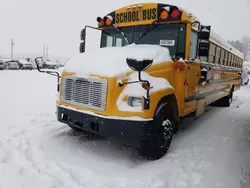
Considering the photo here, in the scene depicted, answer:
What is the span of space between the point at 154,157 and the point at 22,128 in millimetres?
2748

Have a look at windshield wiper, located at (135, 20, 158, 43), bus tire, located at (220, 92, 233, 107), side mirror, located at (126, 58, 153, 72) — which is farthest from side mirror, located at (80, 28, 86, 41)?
bus tire, located at (220, 92, 233, 107)

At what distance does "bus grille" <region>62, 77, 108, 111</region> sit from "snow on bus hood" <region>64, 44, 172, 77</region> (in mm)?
130

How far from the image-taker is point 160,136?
3.70m

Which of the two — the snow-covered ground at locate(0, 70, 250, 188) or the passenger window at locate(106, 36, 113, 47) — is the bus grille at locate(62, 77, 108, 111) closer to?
the snow-covered ground at locate(0, 70, 250, 188)

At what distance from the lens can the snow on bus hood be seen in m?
3.45

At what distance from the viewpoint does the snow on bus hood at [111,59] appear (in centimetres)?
345

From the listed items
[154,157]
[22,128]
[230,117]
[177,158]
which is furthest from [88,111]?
[230,117]

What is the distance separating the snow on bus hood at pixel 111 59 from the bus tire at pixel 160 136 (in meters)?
0.77

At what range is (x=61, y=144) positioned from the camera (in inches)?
161

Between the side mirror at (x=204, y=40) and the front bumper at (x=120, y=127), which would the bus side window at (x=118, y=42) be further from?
the front bumper at (x=120, y=127)

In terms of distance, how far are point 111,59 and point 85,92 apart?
0.63 meters

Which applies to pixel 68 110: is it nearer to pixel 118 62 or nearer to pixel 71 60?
pixel 71 60

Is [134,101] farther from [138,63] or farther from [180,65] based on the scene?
[180,65]

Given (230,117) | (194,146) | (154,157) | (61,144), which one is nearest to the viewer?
(154,157)
